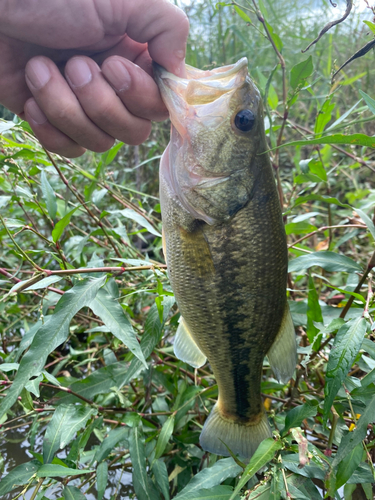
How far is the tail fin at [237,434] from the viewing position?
1.68m

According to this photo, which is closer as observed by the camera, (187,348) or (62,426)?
(62,426)

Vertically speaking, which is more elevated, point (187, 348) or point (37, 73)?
point (37, 73)

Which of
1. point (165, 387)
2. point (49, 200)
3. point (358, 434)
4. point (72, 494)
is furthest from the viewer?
point (165, 387)

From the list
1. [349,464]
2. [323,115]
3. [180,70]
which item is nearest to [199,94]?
[180,70]

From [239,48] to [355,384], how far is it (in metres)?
4.43

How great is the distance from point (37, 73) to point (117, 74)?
32cm

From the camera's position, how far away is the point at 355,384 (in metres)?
1.55

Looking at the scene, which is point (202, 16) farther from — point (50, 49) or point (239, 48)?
point (50, 49)

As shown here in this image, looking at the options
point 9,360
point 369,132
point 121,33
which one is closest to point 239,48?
point 369,132

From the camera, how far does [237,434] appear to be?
172cm

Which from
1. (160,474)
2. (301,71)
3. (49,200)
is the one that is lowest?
(160,474)

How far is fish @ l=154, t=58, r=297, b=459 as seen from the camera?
1551mm

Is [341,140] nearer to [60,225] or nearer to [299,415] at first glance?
[299,415]

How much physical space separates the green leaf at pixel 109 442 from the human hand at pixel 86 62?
130 centimetres
